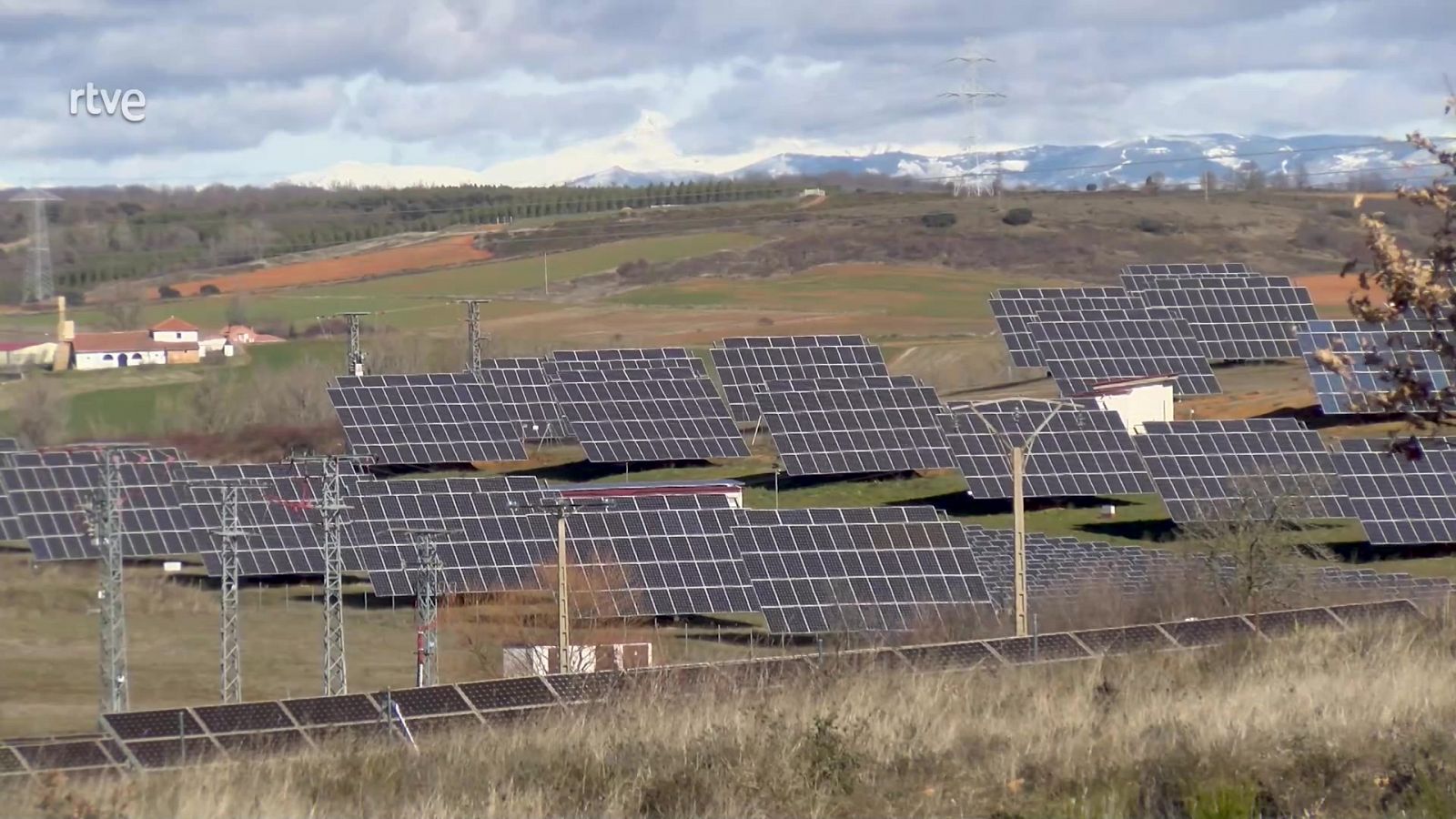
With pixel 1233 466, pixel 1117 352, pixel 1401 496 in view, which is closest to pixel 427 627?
pixel 1233 466

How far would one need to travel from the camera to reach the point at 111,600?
2806 cm

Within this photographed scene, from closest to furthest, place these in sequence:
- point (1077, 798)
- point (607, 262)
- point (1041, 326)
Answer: point (1077, 798)
point (1041, 326)
point (607, 262)

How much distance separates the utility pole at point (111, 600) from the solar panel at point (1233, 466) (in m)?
25.0

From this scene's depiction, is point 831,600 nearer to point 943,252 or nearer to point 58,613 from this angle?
point 58,613

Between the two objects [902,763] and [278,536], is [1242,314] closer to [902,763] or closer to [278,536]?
[278,536]

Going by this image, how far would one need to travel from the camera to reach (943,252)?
103562 mm

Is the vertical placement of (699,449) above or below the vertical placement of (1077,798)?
below

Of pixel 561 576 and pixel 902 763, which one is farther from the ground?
pixel 902 763

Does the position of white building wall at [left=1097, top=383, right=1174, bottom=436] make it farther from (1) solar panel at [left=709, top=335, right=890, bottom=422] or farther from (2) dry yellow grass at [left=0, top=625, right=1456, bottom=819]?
(2) dry yellow grass at [left=0, top=625, right=1456, bottom=819]

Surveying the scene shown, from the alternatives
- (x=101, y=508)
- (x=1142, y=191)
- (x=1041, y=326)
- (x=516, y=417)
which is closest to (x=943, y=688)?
(x=101, y=508)

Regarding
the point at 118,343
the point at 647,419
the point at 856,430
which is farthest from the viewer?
the point at 118,343

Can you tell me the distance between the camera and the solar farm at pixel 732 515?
12.7 metres

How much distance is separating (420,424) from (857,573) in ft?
96.4

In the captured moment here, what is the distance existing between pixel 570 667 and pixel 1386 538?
76.2 ft
